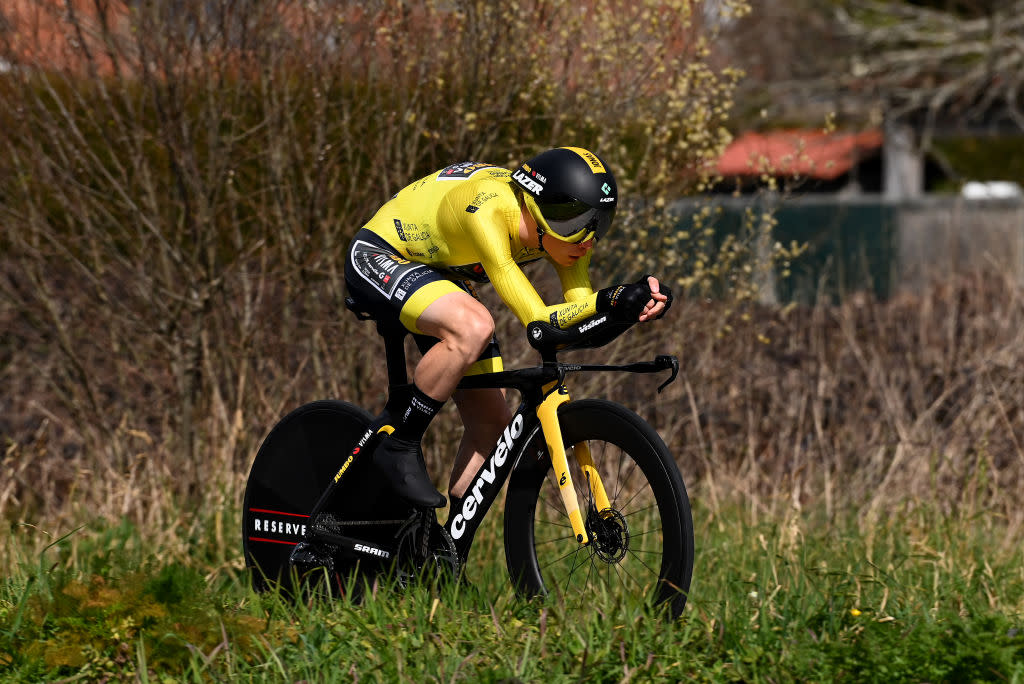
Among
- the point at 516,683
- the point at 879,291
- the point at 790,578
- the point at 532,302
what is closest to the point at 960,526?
the point at 790,578

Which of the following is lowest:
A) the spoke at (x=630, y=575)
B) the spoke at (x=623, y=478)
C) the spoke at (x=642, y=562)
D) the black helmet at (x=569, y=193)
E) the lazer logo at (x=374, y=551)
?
the lazer logo at (x=374, y=551)

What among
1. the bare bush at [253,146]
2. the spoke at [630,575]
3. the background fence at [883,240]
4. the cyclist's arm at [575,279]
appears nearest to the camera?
the spoke at [630,575]

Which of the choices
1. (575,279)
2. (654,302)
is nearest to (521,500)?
(575,279)

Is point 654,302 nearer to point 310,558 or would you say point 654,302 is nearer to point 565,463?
point 565,463

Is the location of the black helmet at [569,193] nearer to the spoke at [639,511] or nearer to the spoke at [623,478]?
the spoke at [623,478]

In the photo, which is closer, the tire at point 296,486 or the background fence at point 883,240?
the tire at point 296,486

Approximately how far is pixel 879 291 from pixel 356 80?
6.21m

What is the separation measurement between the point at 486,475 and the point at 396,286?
0.69m

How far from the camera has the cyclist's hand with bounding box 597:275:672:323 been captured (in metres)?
3.55

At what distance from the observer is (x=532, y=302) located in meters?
3.83

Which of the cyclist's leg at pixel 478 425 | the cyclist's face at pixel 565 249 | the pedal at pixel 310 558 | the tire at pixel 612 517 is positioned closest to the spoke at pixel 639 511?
the tire at pixel 612 517

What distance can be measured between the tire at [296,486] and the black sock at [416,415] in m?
0.33

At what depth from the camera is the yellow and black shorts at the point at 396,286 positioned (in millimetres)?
4117

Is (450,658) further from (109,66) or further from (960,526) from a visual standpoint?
(109,66)
